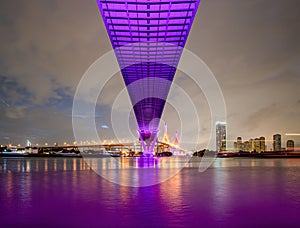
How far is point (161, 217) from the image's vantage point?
303 inches

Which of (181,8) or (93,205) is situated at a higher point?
(181,8)

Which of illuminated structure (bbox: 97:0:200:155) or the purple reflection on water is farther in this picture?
illuminated structure (bbox: 97:0:200:155)

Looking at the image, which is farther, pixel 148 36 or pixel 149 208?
pixel 148 36

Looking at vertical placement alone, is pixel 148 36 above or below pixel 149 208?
above

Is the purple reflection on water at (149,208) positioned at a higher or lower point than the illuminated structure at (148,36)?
lower

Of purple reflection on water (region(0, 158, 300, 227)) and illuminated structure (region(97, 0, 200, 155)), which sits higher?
illuminated structure (region(97, 0, 200, 155))

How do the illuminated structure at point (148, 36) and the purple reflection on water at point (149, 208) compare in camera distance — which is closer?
the purple reflection on water at point (149, 208)

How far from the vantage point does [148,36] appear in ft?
113

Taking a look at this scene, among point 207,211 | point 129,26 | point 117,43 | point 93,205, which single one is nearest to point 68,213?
point 93,205

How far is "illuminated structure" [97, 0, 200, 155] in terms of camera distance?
26875 millimetres

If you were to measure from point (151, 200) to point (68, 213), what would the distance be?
110 inches

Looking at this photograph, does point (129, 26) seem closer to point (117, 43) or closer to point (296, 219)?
point (117, 43)

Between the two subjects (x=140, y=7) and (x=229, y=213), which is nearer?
(x=229, y=213)

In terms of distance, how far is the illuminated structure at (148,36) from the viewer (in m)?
26.9
